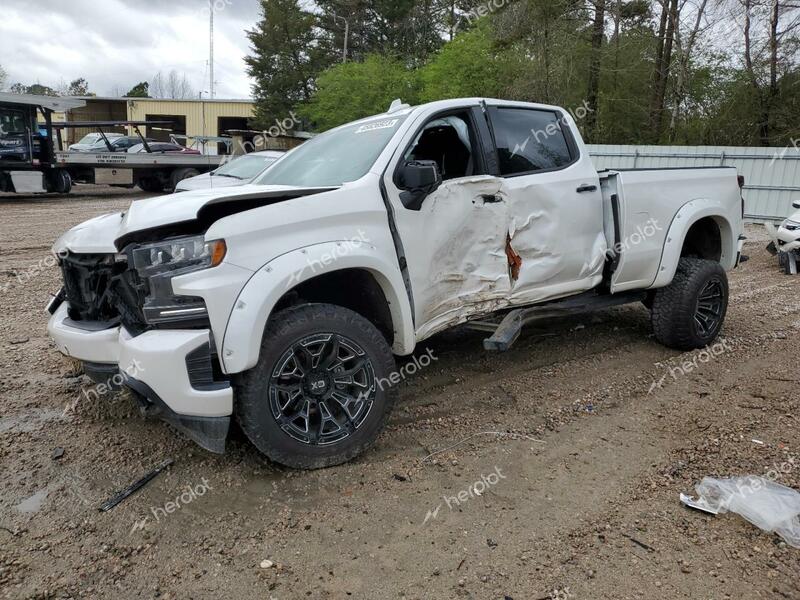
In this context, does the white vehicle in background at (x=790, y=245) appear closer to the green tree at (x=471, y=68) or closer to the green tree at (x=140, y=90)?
the green tree at (x=471, y=68)

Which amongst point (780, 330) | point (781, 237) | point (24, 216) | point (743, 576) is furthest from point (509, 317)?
point (24, 216)

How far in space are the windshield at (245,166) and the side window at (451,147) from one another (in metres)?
7.31

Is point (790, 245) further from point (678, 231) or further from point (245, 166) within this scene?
point (245, 166)

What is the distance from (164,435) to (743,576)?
312 centimetres

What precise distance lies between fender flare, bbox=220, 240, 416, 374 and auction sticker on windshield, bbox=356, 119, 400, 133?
1100 mm

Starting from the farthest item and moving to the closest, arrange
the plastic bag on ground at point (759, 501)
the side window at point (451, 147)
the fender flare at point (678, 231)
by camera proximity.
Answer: the fender flare at point (678, 231)
the side window at point (451, 147)
the plastic bag on ground at point (759, 501)

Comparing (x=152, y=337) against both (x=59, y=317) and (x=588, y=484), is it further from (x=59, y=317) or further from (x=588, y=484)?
(x=588, y=484)

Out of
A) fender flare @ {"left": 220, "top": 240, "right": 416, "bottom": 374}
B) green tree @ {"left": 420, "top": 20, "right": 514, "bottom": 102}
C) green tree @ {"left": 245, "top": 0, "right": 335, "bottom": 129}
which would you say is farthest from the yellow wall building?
fender flare @ {"left": 220, "top": 240, "right": 416, "bottom": 374}

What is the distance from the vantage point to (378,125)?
422cm

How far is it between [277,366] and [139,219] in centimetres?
104

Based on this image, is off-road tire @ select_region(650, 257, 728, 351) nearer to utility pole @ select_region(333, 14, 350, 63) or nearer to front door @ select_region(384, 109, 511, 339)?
front door @ select_region(384, 109, 511, 339)

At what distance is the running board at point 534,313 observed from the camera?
414 cm

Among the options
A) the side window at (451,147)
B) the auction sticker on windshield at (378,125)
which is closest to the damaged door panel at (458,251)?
the side window at (451,147)

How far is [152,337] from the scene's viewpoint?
2.95 meters
